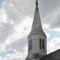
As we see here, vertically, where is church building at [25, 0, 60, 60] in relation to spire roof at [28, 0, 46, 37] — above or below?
below

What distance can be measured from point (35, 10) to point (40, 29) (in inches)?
234

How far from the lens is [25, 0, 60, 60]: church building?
8000 cm

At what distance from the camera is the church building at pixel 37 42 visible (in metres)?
80.0

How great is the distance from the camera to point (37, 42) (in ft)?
265

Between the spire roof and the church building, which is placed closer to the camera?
the church building

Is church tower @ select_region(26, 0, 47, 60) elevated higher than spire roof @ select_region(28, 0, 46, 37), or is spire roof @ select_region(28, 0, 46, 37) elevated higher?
spire roof @ select_region(28, 0, 46, 37)

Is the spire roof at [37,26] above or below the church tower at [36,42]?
above

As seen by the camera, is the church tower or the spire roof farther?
the spire roof

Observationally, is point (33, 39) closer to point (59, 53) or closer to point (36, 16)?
point (36, 16)

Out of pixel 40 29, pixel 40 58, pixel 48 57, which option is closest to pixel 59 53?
pixel 48 57

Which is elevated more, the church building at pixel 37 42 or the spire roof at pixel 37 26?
the spire roof at pixel 37 26

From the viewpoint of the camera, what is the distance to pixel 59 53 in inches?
2672

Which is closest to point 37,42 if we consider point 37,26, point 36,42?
point 36,42

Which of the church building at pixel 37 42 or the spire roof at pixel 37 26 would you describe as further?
the spire roof at pixel 37 26
